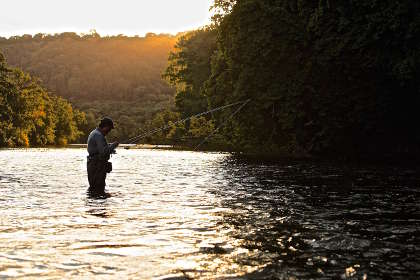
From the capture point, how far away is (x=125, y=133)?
156 m

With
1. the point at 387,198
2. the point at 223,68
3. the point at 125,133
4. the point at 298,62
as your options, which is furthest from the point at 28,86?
the point at 387,198

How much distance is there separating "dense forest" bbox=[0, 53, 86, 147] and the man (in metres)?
79.4

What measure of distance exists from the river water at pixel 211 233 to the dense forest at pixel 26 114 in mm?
79405

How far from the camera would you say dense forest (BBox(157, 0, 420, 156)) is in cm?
3020

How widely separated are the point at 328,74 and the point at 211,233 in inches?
1073

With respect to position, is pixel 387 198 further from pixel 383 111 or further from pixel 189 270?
pixel 383 111

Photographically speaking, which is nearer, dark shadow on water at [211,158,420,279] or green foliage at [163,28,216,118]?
dark shadow on water at [211,158,420,279]

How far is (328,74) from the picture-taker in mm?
35031

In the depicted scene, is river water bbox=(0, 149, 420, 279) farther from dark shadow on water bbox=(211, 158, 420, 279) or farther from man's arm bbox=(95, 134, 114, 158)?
man's arm bbox=(95, 134, 114, 158)

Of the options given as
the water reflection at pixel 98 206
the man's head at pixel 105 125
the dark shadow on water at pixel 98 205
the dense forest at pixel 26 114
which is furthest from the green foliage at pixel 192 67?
the water reflection at pixel 98 206

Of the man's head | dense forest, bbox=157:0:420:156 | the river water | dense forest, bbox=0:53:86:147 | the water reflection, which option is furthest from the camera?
dense forest, bbox=0:53:86:147

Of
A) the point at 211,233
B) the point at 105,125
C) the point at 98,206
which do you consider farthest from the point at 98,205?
the point at 211,233

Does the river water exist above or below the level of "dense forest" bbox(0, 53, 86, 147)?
below

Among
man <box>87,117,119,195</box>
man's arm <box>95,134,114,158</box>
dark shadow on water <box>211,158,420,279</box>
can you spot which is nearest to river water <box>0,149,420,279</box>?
dark shadow on water <box>211,158,420,279</box>
